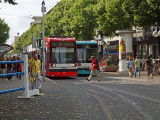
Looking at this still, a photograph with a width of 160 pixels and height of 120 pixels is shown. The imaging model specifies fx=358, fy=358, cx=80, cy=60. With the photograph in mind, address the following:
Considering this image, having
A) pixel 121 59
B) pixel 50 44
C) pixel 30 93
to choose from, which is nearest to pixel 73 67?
pixel 50 44

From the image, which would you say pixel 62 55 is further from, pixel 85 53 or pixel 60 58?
pixel 85 53

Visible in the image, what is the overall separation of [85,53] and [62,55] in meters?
3.47

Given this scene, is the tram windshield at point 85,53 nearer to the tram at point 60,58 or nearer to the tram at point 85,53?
the tram at point 85,53

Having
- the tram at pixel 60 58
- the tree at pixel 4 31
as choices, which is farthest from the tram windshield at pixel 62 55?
the tree at pixel 4 31

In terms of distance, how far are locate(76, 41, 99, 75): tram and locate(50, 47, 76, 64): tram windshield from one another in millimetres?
2576

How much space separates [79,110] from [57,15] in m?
65.0

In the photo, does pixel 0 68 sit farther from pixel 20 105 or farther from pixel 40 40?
pixel 40 40

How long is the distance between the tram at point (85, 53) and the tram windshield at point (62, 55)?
258 centimetres

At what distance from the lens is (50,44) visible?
2578cm

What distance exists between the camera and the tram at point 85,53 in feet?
93.9

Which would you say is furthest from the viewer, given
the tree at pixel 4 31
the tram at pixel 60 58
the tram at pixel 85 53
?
the tree at pixel 4 31

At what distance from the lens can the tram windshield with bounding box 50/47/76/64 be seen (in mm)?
25625

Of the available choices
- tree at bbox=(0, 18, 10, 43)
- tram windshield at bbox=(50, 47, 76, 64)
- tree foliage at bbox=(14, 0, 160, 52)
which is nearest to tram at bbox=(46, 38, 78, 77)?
tram windshield at bbox=(50, 47, 76, 64)

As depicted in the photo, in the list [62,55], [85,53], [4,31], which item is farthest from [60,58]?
[4,31]
